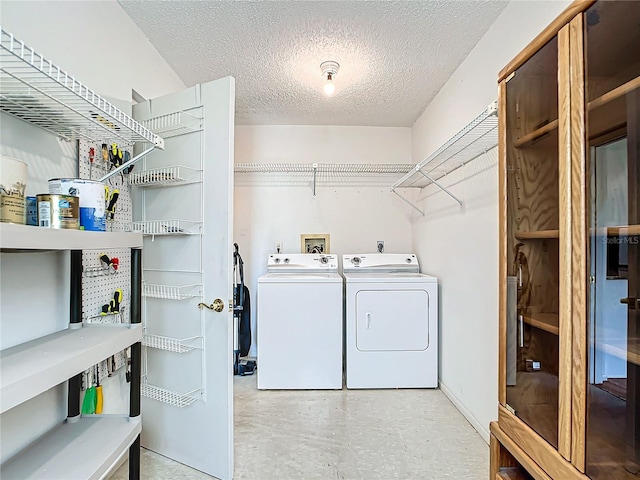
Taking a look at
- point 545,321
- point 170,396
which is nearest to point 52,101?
point 170,396

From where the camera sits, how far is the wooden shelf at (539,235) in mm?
1023

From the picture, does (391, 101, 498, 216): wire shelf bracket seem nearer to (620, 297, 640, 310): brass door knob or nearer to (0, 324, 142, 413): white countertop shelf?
(620, 297, 640, 310): brass door knob

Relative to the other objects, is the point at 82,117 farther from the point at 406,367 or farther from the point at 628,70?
the point at 406,367

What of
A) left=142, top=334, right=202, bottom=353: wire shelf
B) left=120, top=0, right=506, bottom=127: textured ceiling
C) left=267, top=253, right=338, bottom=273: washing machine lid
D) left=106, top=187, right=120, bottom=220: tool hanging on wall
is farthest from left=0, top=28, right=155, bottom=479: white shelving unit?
left=267, top=253, right=338, bottom=273: washing machine lid

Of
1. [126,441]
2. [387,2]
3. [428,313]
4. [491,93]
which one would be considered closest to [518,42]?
[491,93]

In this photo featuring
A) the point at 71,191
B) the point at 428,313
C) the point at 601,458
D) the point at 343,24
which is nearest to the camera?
the point at 601,458

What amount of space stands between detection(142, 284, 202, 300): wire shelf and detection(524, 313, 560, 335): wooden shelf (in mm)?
1492

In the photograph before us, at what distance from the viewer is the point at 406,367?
2.91 meters

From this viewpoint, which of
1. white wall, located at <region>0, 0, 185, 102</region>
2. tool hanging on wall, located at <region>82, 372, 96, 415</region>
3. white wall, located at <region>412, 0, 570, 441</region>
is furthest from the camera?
white wall, located at <region>412, 0, 570, 441</region>

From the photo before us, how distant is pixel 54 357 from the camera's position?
1011 millimetres

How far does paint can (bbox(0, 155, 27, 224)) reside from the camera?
0.89m

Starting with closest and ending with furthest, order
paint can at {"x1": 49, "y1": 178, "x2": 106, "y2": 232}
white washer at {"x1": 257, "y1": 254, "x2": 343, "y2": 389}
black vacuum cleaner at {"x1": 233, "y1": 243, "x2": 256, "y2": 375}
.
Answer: paint can at {"x1": 49, "y1": 178, "x2": 106, "y2": 232} → white washer at {"x1": 257, "y1": 254, "x2": 343, "y2": 389} → black vacuum cleaner at {"x1": 233, "y1": 243, "x2": 256, "y2": 375}

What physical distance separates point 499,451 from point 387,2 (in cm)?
209

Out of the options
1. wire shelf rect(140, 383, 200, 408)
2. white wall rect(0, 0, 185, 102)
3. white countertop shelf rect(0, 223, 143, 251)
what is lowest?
wire shelf rect(140, 383, 200, 408)
